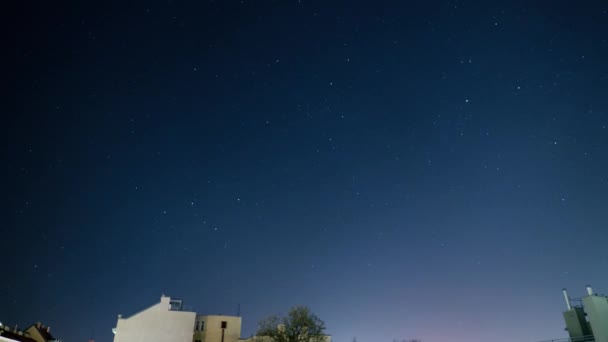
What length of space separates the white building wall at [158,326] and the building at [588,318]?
4370 cm

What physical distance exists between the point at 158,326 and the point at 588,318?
48.3 metres

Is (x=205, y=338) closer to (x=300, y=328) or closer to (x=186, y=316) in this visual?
(x=186, y=316)

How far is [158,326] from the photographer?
59156 millimetres

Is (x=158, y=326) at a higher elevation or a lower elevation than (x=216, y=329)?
lower

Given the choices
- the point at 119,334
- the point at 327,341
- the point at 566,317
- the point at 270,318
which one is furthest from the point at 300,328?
the point at 566,317

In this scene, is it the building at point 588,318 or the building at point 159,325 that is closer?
the building at point 588,318

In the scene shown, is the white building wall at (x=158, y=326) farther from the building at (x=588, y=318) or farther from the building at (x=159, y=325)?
the building at (x=588, y=318)

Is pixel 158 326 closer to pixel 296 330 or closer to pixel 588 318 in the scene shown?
pixel 296 330

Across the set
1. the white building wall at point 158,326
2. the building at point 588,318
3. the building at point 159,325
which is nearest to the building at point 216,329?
the building at point 159,325

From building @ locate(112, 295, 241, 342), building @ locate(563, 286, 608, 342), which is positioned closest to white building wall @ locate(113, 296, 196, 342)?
building @ locate(112, 295, 241, 342)

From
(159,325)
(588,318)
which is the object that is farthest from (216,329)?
(588,318)

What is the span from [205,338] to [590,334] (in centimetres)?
4635

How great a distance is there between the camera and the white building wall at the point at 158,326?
58.4 m

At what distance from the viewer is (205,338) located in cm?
6391
